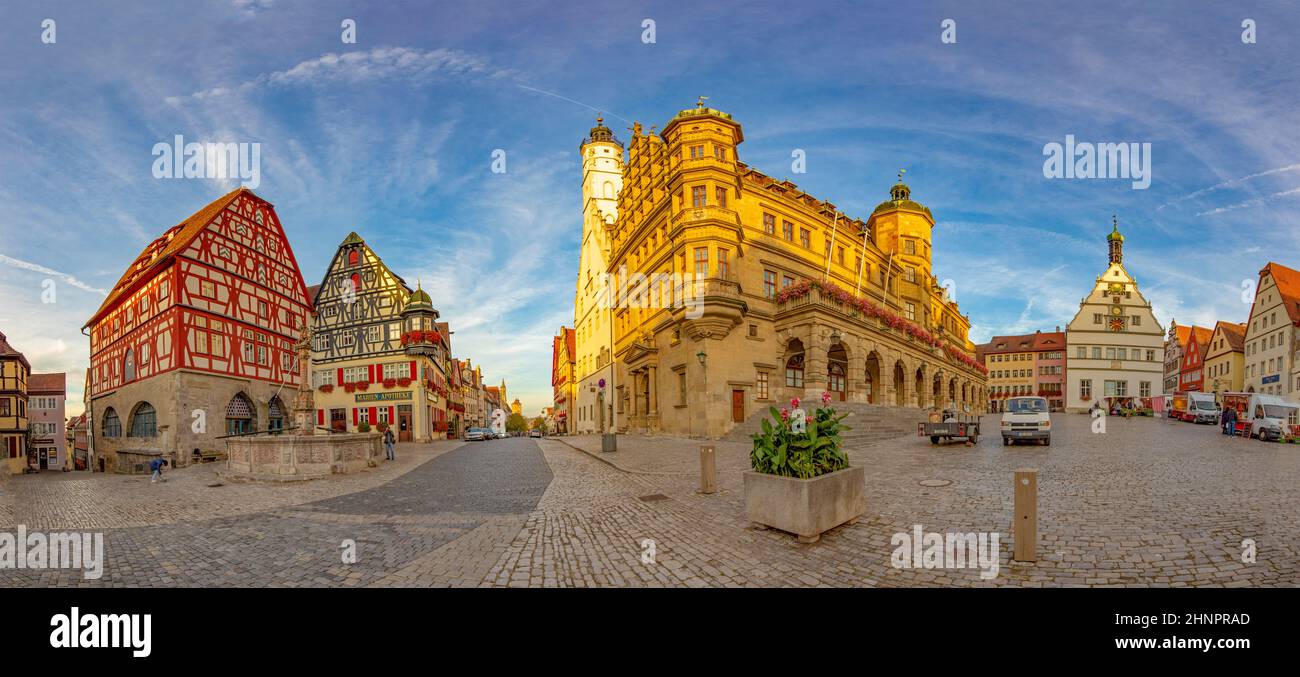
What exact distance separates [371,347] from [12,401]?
1040 inches

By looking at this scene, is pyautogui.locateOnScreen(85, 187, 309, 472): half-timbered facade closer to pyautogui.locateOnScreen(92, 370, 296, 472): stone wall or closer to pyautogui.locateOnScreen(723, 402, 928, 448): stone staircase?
pyautogui.locateOnScreen(92, 370, 296, 472): stone wall

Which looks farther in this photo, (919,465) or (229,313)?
(229,313)

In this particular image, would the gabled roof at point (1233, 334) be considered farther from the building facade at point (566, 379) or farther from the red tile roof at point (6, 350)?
the red tile roof at point (6, 350)

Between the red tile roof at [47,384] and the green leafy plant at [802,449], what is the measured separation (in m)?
76.9

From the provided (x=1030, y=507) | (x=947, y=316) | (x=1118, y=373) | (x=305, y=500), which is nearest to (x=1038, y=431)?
(x=1030, y=507)

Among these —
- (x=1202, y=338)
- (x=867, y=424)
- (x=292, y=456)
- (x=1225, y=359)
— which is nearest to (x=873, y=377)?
(x=867, y=424)

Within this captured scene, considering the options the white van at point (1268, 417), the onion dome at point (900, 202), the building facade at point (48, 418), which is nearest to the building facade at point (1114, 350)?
the onion dome at point (900, 202)

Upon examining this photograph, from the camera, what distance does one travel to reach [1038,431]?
18.0 m

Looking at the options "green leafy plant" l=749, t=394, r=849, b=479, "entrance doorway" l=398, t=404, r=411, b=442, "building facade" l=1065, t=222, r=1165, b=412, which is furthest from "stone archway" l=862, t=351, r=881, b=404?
"building facade" l=1065, t=222, r=1165, b=412

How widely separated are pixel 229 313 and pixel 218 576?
3086cm

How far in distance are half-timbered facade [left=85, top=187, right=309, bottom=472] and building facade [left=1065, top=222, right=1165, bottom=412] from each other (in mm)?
78035

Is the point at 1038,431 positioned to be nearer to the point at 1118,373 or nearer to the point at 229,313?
the point at 229,313

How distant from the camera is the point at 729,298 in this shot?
24766 millimetres

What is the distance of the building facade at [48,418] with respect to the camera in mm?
52062
